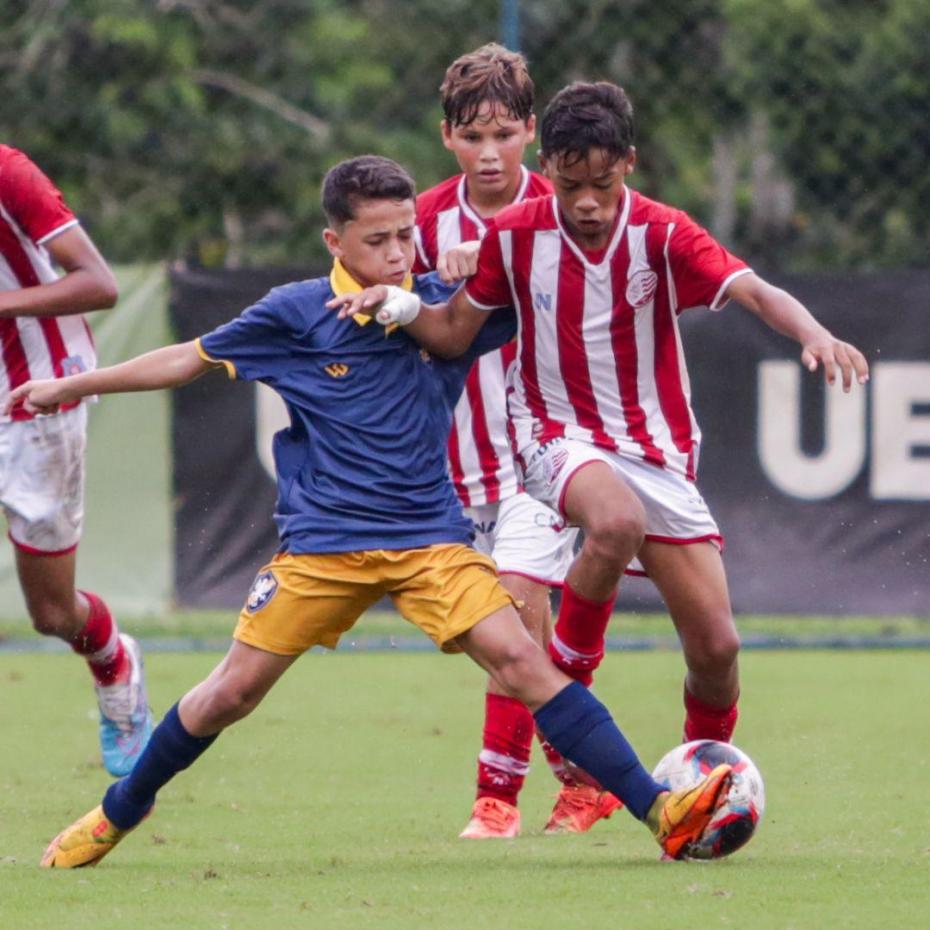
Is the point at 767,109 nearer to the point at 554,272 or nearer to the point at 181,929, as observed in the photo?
the point at 554,272

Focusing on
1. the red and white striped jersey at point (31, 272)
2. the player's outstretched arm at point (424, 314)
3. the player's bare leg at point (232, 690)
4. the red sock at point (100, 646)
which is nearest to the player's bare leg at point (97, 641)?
the red sock at point (100, 646)

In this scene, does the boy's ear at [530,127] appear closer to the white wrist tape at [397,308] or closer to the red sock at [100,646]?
the white wrist tape at [397,308]

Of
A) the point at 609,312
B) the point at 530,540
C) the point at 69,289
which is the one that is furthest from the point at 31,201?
the point at 609,312

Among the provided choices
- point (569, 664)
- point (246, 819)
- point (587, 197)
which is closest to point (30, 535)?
point (246, 819)

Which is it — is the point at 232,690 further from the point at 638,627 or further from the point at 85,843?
the point at 638,627

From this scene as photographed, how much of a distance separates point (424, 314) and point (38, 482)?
2.11 m

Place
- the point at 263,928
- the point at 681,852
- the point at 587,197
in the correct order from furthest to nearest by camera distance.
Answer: the point at 587,197
the point at 681,852
the point at 263,928

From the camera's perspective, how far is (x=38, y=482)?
21.4 feet

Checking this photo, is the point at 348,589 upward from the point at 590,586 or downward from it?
upward

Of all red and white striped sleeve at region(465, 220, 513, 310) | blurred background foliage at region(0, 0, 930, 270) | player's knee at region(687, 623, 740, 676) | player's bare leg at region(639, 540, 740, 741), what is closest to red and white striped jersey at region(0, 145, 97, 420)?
red and white striped sleeve at region(465, 220, 513, 310)

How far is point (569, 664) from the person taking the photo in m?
5.46

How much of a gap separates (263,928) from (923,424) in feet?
22.4

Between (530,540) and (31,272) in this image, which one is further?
(31,272)

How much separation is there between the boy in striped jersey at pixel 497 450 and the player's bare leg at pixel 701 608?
0.51m
